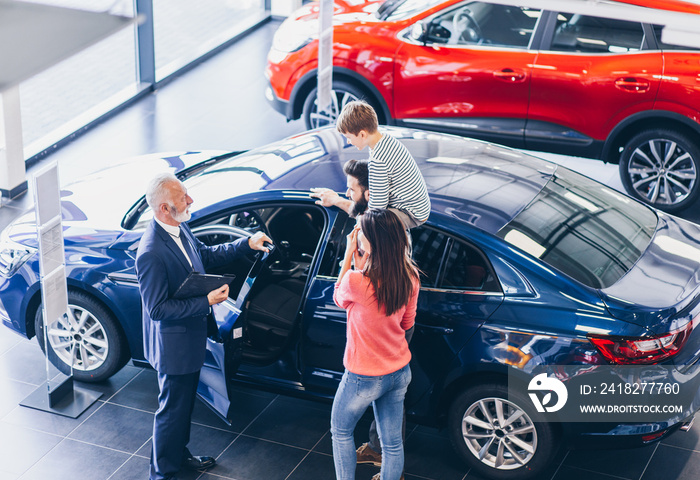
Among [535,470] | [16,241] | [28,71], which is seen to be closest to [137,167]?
[16,241]

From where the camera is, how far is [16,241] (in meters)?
5.54

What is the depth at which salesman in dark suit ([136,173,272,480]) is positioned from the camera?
14.2 feet

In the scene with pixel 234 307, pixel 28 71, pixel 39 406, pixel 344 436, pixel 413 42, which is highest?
pixel 28 71

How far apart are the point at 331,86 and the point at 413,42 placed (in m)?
0.90

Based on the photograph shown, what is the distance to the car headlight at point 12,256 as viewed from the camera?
542 centimetres

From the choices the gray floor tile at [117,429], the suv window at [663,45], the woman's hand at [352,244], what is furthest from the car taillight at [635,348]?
the suv window at [663,45]

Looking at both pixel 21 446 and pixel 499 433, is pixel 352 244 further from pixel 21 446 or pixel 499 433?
pixel 21 446

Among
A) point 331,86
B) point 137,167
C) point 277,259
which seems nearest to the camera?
point 277,259

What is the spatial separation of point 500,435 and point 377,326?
1127 millimetres

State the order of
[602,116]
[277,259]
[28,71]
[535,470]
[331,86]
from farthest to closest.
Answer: [331,86] < [602,116] < [277,259] < [535,470] < [28,71]

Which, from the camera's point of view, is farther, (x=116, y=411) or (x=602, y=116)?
(x=602, y=116)

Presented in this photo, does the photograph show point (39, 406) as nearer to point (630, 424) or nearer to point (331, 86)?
point (630, 424)

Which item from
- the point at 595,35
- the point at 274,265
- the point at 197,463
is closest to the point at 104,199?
the point at 274,265


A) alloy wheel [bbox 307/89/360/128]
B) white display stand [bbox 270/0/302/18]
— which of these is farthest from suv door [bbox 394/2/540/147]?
white display stand [bbox 270/0/302/18]
